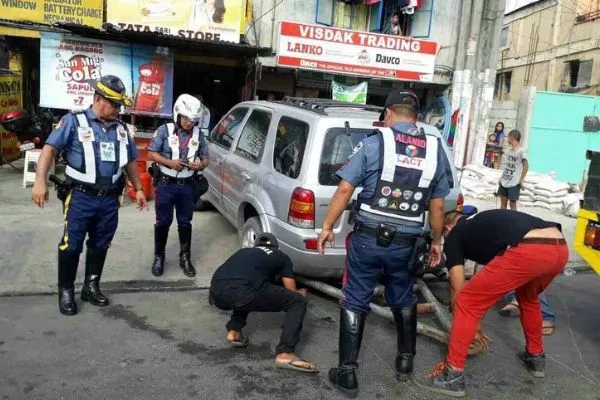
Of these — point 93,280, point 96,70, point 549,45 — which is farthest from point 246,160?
point 549,45

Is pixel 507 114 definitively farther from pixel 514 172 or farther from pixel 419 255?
pixel 419 255

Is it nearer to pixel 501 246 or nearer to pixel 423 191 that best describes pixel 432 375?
pixel 501 246

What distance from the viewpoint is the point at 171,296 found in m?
4.66

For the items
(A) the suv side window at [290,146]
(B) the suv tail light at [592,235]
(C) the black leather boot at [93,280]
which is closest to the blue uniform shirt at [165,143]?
(A) the suv side window at [290,146]

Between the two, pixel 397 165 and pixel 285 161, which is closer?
pixel 397 165

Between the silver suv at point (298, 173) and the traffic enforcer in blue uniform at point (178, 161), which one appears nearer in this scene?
the silver suv at point (298, 173)

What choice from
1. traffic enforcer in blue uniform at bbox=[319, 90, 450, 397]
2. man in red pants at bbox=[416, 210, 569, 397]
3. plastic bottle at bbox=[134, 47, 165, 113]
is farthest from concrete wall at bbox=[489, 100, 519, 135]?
traffic enforcer in blue uniform at bbox=[319, 90, 450, 397]

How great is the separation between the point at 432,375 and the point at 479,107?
34.8ft

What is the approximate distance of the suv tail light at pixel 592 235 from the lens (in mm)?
3877

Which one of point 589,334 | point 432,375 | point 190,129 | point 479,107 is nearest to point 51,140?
point 190,129

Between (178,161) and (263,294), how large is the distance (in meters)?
1.84

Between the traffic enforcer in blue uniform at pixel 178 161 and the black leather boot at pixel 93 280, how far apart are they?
802 millimetres

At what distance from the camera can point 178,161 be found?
189 inches

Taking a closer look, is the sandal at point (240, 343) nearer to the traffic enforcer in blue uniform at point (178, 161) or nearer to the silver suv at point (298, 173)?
the silver suv at point (298, 173)
